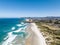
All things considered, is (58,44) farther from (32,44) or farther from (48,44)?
(32,44)

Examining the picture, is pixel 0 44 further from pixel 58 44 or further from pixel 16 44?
pixel 58 44

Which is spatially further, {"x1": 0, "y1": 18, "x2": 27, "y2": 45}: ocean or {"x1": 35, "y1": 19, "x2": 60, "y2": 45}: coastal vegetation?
{"x1": 0, "y1": 18, "x2": 27, "y2": 45}: ocean

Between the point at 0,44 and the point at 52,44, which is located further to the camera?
the point at 0,44

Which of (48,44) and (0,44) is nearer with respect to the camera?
(48,44)

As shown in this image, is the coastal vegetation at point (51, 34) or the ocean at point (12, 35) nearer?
the coastal vegetation at point (51, 34)

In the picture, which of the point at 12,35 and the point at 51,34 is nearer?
the point at 51,34

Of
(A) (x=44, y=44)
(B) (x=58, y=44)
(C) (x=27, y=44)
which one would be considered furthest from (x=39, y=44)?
(B) (x=58, y=44)

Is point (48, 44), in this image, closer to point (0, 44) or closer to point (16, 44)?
point (16, 44)

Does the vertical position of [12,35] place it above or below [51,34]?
below

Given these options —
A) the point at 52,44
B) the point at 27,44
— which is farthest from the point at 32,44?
the point at 52,44
